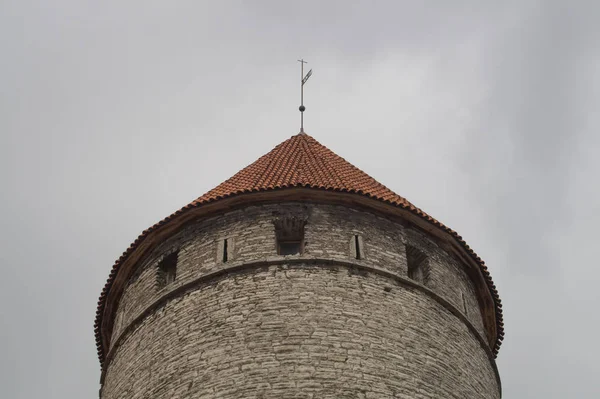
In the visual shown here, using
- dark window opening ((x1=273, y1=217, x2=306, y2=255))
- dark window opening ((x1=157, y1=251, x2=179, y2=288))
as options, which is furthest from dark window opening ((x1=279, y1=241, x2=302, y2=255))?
dark window opening ((x1=157, y1=251, x2=179, y2=288))

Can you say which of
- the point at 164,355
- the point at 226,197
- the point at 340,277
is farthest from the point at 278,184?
the point at 164,355

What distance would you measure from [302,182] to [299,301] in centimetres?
196

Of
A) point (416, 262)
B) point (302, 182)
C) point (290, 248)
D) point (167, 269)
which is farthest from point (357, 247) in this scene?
point (167, 269)

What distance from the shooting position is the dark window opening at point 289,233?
510 inches

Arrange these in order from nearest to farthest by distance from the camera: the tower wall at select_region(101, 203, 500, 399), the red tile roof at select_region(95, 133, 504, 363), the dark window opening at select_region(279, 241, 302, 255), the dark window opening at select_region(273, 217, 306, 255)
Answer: the tower wall at select_region(101, 203, 500, 399)
the dark window opening at select_region(279, 241, 302, 255)
the dark window opening at select_region(273, 217, 306, 255)
the red tile roof at select_region(95, 133, 504, 363)

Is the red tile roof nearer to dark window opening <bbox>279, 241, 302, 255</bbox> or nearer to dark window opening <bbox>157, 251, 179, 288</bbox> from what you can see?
dark window opening <bbox>157, 251, 179, 288</bbox>

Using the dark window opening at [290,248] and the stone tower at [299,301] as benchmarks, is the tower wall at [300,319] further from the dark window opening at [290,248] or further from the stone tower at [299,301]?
the dark window opening at [290,248]

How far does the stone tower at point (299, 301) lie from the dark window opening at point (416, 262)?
2 centimetres

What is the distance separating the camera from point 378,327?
11.9 meters

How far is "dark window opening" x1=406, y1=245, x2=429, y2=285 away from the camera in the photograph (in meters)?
13.3

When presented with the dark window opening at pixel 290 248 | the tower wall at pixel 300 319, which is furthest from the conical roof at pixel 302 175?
the dark window opening at pixel 290 248

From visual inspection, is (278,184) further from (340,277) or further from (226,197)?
(340,277)

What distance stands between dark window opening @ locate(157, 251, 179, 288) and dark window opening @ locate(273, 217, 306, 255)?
1332 millimetres

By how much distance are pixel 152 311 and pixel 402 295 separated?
2966 millimetres
